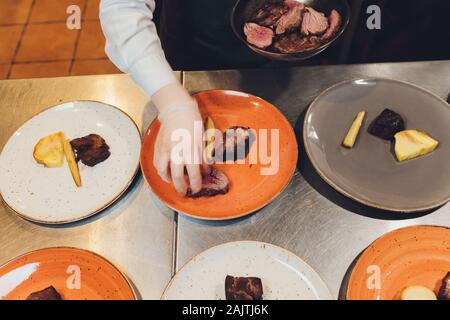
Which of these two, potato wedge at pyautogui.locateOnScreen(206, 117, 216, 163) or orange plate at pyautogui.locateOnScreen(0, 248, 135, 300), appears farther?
potato wedge at pyautogui.locateOnScreen(206, 117, 216, 163)

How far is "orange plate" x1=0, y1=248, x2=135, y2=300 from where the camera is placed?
1051mm

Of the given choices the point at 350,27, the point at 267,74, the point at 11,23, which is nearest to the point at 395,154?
the point at 267,74

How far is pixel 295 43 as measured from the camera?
139cm

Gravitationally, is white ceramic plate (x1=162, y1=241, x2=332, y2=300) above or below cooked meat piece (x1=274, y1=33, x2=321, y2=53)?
below

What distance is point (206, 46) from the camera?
1.76 m

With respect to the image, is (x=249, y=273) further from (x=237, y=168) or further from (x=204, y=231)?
(x=237, y=168)

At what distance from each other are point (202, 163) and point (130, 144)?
289 mm

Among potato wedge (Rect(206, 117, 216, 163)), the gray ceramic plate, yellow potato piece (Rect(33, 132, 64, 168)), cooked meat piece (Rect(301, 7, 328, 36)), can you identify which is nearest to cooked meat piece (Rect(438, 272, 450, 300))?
the gray ceramic plate

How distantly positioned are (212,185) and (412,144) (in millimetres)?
640

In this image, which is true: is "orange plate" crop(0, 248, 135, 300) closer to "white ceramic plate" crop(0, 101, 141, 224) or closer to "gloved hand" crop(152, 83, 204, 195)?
"white ceramic plate" crop(0, 101, 141, 224)

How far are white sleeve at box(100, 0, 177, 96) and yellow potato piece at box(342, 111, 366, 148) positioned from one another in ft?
1.93

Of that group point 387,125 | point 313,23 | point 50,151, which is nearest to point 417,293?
point 387,125

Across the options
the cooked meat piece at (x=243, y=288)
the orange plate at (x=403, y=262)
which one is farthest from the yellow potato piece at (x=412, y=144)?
the cooked meat piece at (x=243, y=288)

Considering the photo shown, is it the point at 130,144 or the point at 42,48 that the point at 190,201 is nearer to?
the point at 130,144
